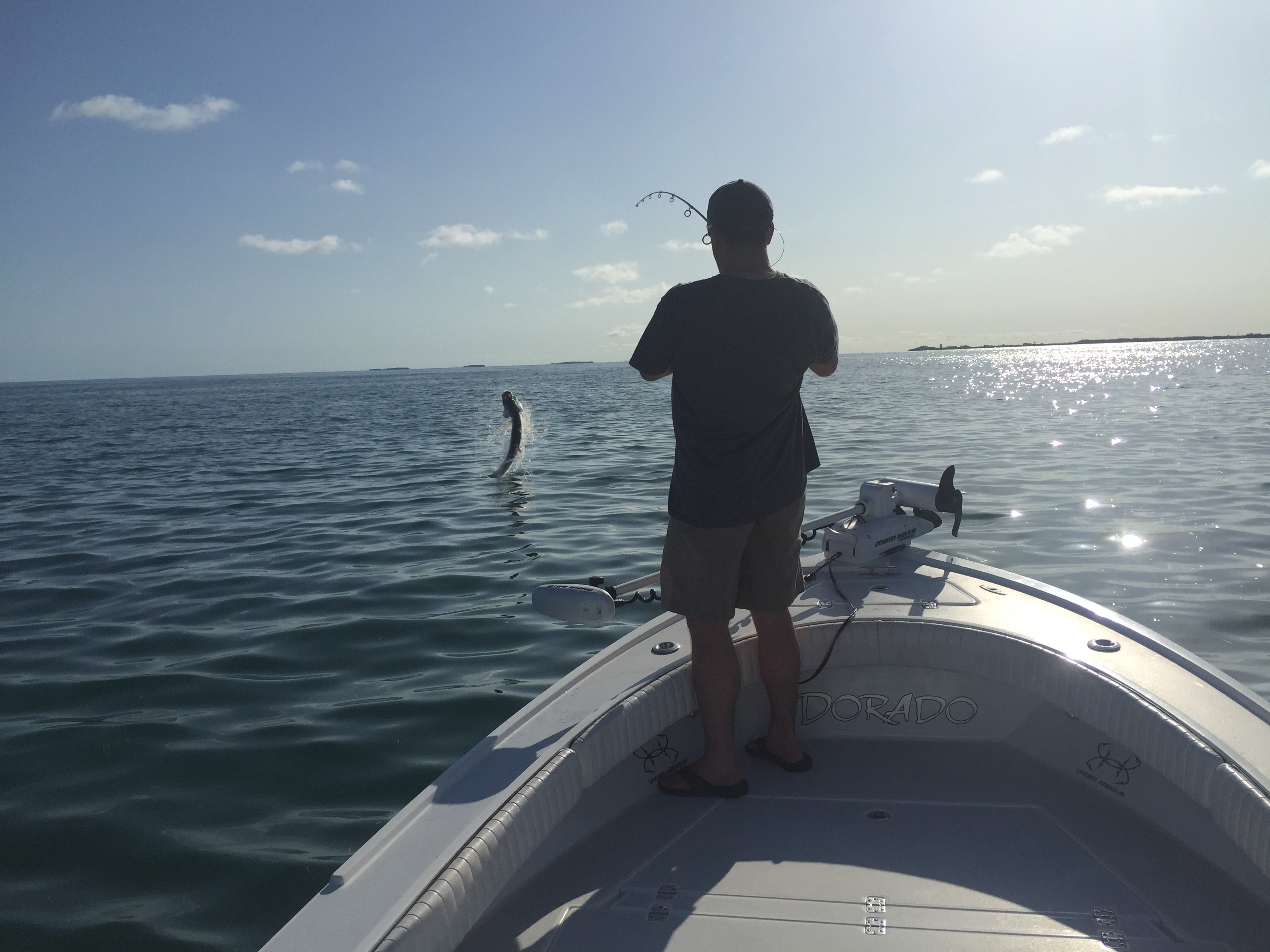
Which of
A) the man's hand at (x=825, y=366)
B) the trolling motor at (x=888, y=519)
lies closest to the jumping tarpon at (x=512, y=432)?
the trolling motor at (x=888, y=519)

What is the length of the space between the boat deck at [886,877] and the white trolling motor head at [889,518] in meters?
1.11

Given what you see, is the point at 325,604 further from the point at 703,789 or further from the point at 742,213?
the point at 742,213

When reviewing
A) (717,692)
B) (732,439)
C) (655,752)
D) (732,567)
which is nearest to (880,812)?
(717,692)

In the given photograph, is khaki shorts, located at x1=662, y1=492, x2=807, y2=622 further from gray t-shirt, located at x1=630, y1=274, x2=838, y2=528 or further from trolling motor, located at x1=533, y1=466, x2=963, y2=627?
trolling motor, located at x1=533, y1=466, x2=963, y2=627

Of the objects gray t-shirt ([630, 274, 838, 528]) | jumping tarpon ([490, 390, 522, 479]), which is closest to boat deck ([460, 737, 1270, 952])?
gray t-shirt ([630, 274, 838, 528])

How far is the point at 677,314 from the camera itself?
2539mm

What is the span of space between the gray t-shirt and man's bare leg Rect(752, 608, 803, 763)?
0.45 metres

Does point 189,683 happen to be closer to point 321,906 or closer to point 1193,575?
point 321,906

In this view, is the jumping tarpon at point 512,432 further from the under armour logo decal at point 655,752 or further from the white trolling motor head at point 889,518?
the under armour logo decal at point 655,752

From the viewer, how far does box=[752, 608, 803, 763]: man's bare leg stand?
286cm

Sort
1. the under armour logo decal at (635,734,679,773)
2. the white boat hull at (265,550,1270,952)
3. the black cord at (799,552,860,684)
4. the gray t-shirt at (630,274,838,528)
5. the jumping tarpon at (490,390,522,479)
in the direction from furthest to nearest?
the jumping tarpon at (490,390,522,479), the black cord at (799,552,860,684), the under armour logo decal at (635,734,679,773), the gray t-shirt at (630,274,838,528), the white boat hull at (265,550,1270,952)

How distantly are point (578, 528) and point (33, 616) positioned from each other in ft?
15.3

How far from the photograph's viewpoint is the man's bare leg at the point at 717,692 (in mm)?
2717

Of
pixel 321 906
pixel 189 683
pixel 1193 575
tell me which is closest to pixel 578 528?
pixel 189 683
